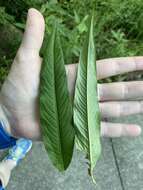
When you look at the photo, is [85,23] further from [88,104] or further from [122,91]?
[88,104]

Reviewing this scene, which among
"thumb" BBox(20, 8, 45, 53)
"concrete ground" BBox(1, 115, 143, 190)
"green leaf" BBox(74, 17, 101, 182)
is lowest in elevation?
"concrete ground" BBox(1, 115, 143, 190)

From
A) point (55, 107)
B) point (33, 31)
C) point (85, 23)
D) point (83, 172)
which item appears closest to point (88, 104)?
point (55, 107)

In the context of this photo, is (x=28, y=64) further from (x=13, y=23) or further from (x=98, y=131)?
(x=13, y=23)

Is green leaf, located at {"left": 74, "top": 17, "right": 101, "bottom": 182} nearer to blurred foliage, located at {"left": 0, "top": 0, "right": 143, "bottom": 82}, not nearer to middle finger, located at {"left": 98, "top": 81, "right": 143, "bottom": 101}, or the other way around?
middle finger, located at {"left": 98, "top": 81, "right": 143, "bottom": 101}

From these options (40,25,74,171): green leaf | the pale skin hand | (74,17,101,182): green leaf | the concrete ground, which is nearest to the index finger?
the pale skin hand

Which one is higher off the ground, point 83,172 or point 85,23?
point 85,23

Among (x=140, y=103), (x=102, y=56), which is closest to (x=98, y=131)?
(x=140, y=103)

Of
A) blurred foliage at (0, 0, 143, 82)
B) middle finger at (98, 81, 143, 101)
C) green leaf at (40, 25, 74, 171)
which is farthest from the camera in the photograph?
blurred foliage at (0, 0, 143, 82)
